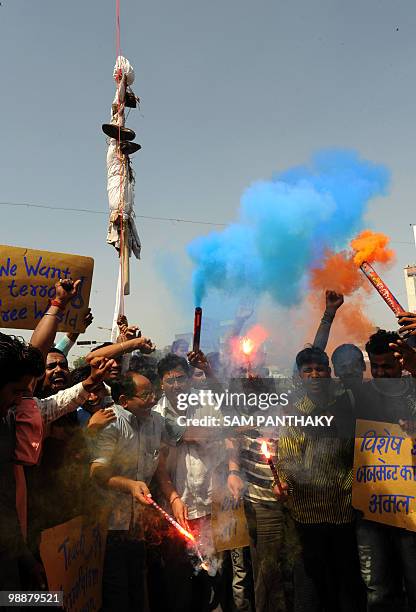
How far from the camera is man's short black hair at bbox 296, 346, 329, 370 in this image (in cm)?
318

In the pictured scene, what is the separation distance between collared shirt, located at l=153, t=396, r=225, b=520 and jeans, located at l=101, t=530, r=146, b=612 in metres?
0.46

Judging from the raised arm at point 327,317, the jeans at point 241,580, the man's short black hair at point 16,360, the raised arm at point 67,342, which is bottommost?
the jeans at point 241,580

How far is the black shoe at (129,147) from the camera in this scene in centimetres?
978

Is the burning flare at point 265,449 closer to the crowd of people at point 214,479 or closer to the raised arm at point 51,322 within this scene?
the crowd of people at point 214,479

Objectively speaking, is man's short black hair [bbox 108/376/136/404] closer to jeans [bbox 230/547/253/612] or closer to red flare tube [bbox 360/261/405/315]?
jeans [bbox 230/547/253/612]

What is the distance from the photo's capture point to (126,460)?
3.04 metres

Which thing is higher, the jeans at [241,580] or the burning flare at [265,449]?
the burning flare at [265,449]

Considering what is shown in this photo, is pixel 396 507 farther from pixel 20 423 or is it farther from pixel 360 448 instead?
pixel 20 423

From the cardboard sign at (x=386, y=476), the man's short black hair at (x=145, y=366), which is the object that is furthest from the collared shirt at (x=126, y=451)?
the cardboard sign at (x=386, y=476)

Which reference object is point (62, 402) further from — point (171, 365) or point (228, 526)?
point (228, 526)

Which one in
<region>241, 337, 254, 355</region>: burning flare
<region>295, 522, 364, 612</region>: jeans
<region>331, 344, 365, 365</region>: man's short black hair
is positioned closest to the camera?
<region>295, 522, 364, 612</region>: jeans

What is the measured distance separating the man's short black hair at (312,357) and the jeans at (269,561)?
105 centimetres

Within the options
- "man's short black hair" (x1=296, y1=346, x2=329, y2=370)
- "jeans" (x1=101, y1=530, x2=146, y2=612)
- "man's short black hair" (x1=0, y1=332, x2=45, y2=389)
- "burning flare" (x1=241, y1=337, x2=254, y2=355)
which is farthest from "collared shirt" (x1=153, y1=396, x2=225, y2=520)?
"burning flare" (x1=241, y1=337, x2=254, y2=355)

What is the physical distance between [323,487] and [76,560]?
5.41ft
